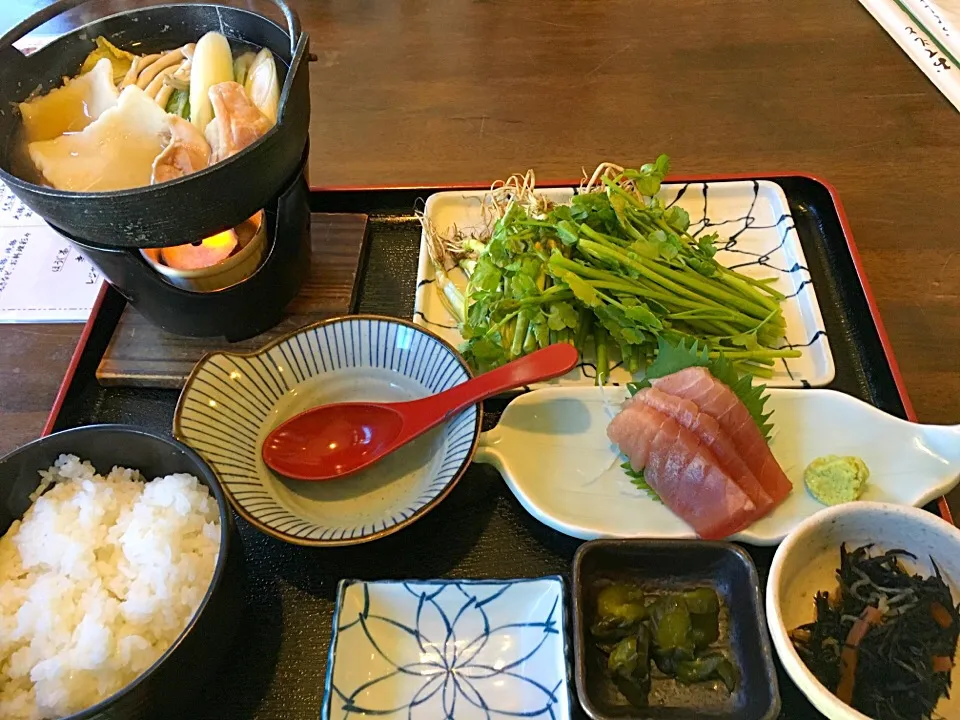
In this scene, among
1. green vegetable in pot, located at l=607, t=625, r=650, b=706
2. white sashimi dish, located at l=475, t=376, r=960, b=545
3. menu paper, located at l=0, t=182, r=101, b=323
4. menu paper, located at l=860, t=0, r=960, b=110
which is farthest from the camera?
menu paper, located at l=860, t=0, r=960, b=110

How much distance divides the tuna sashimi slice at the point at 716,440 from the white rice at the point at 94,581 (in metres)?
0.78

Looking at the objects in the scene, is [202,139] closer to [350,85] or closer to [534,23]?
[350,85]

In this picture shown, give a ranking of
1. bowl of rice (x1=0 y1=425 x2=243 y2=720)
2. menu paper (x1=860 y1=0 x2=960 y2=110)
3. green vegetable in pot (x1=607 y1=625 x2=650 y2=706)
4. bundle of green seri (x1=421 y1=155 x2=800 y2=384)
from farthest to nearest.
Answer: menu paper (x1=860 y1=0 x2=960 y2=110), bundle of green seri (x1=421 y1=155 x2=800 y2=384), green vegetable in pot (x1=607 y1=625 x2=650 y2=706), bowl of rice (x1=0 y1=425 x2=243 y2=720)

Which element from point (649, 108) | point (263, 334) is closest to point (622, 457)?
point (263, 334)

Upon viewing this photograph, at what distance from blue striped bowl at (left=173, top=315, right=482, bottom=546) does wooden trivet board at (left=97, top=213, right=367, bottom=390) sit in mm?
162

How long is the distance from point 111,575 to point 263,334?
0.62 m

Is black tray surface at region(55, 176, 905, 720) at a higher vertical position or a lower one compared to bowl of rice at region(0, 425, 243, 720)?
lower

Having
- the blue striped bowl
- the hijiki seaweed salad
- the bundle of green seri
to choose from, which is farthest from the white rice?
the hijiki seaweed salad

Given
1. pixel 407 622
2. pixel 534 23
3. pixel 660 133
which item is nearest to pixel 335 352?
pixel 407 622

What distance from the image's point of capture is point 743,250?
5.42 feet

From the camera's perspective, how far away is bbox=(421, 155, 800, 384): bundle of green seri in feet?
4.64

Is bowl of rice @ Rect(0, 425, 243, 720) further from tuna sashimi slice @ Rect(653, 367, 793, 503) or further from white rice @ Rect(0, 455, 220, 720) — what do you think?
tuna sashimi slice @ Rect(653, 367, 793, 503)

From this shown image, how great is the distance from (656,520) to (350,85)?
1.72 meters

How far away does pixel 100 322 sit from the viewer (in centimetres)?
150
